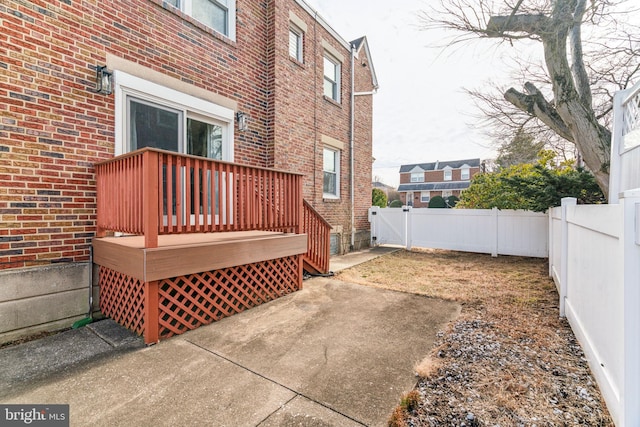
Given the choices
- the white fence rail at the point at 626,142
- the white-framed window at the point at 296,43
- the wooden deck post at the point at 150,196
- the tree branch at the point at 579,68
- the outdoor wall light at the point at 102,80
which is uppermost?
the white-framed window at the point at 296,43

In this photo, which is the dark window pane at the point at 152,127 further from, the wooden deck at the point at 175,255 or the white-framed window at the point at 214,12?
the white-framed window at the point at 214,12

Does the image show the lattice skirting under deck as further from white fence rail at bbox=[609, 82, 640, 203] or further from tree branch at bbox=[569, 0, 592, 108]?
tree branch at bbox=[569, 0, 592, 108]

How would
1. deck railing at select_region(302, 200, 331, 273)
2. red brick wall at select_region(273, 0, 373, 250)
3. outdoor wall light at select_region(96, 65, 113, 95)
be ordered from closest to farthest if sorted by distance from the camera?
outdoor wall light at select_region(96, 65, 113, 95), deck railing at select_region(302, 200, 331, 273), red brick wall at select_region(273, 0, 373, 250)

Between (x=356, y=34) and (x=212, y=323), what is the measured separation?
995 centimetres

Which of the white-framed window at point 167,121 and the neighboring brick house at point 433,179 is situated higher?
the neighboring brick house at point 433,179

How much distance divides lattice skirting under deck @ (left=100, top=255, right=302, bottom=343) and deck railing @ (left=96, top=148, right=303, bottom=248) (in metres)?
0.57

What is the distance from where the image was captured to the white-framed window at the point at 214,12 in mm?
5020

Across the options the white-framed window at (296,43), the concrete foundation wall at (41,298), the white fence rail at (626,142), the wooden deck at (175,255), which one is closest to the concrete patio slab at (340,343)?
the wooden deck at (175,255)

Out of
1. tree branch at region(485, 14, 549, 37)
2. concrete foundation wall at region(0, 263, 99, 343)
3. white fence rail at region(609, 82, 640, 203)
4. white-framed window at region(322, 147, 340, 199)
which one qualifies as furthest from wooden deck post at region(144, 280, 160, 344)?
tree branch at region(485, 14, 549, 37)

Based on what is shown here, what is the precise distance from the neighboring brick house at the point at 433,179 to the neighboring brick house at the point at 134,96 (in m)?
33.5

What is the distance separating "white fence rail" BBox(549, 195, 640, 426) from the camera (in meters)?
1.58

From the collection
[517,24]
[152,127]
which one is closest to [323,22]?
[517,24]

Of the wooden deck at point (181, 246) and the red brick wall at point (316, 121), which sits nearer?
the wooden deck at point (181, 246)

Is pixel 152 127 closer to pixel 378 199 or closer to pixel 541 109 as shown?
pixel 541 109
